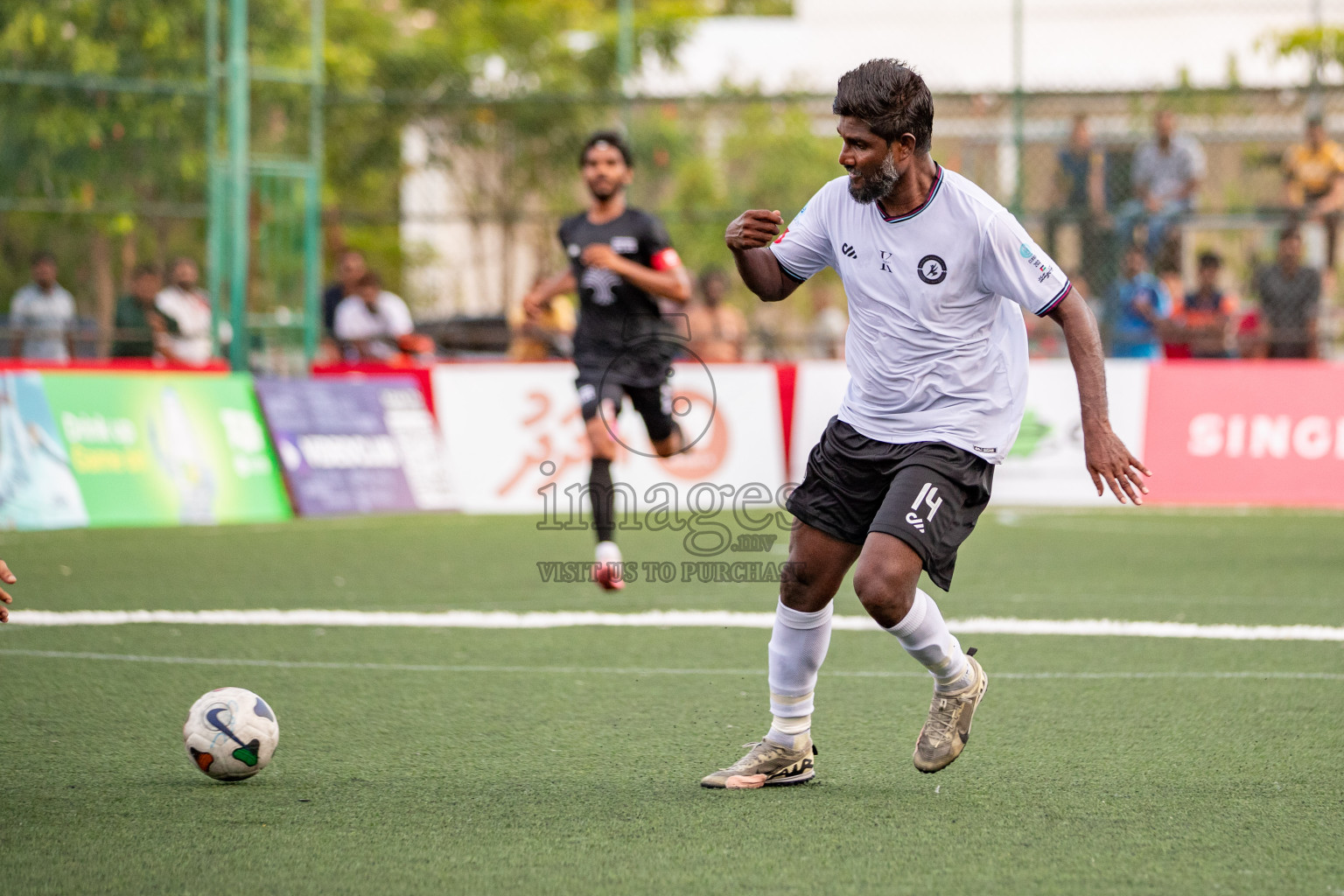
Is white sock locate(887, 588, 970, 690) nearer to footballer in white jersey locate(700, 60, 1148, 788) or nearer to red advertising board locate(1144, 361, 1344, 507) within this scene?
footballer in white jersey locate(700, 60, 1148, 788)

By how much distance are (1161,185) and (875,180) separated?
11.4 metres

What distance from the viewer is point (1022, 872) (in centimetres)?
388

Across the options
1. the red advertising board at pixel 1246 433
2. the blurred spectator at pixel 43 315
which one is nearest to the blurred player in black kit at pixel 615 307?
the red advertising board at pixel 1246 433

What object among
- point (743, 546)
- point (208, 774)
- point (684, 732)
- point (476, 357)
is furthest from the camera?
point (476, 357)

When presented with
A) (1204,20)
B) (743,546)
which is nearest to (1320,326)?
(1204,20)

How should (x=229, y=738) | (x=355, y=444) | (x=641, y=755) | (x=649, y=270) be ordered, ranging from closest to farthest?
(x=229, y=738) < (x=641, y=755) < (x=649, y=270) < (x=355, y=444)

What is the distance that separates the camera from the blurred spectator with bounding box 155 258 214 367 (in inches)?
587

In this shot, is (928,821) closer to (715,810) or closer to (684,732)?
(715,810)

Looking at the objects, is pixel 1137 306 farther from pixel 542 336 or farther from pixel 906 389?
pixel 906 389

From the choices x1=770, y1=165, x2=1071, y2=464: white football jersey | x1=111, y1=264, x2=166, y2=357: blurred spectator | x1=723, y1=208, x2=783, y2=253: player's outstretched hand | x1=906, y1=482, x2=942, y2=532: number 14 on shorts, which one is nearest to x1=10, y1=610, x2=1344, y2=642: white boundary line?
x1=770, y1=165, x2=1071, y2=464: white football jersey

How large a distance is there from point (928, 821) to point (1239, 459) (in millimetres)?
9935

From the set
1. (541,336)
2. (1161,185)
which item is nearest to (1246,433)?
(1161,185)

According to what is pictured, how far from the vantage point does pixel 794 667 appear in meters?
4.86

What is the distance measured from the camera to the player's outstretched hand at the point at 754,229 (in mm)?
4645
